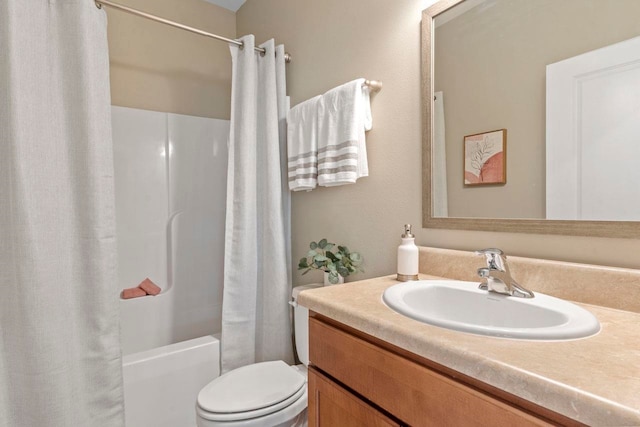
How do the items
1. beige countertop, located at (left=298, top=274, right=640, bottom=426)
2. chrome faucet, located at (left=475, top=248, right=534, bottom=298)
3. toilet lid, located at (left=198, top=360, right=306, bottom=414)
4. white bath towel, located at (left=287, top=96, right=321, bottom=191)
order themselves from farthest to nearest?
white bath towel, located at (left=287, top=96, right=321, bottom=191) < toilet lid, located at (left=198, top=360, right=306, bottom=414) < chrome faucet, located at (left=475, top=248, right=534, bottom=298) < beige countertop, located at (left=298, top=274, right=640, bottom=426)

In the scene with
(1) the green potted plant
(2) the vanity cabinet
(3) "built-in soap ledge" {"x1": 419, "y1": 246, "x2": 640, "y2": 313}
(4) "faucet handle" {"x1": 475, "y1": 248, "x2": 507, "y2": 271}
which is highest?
(4) "faucet handle" {"x1": 475, "y1": 248, "x2": 507, "y2": 271}

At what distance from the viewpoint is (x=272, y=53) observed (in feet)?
5.80

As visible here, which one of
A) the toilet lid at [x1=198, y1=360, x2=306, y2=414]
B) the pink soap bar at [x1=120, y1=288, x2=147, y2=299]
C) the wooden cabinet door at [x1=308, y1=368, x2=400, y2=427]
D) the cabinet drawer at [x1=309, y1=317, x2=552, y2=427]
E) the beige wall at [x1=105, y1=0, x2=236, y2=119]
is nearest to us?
the cabinet drawer at [x1=309, y1=317, x2=552, y2=427]

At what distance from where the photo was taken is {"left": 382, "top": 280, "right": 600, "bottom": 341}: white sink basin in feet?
1.90

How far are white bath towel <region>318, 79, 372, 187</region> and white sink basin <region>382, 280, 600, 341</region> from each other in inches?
23.2

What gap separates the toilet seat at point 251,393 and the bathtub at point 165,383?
12.7 inches

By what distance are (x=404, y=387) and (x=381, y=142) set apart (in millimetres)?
968

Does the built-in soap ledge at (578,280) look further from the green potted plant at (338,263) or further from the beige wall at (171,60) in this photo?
the beige wall at (171,60)

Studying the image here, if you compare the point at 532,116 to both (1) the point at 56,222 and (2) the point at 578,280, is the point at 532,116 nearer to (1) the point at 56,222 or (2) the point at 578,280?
(2) the point at 578,280

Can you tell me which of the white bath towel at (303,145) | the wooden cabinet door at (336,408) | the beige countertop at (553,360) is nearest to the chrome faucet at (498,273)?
the beige countertop at (553,360)

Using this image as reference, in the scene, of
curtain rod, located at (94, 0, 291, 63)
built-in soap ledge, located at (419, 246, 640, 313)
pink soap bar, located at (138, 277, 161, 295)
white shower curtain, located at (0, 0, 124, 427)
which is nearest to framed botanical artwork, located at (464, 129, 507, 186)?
built-in soap ledge, located at (419, 246, 640, 313)

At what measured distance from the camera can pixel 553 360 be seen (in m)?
0.49

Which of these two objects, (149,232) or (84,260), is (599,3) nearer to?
(84,260)

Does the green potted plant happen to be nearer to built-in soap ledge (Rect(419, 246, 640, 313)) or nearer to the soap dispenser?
the soap dispenser
